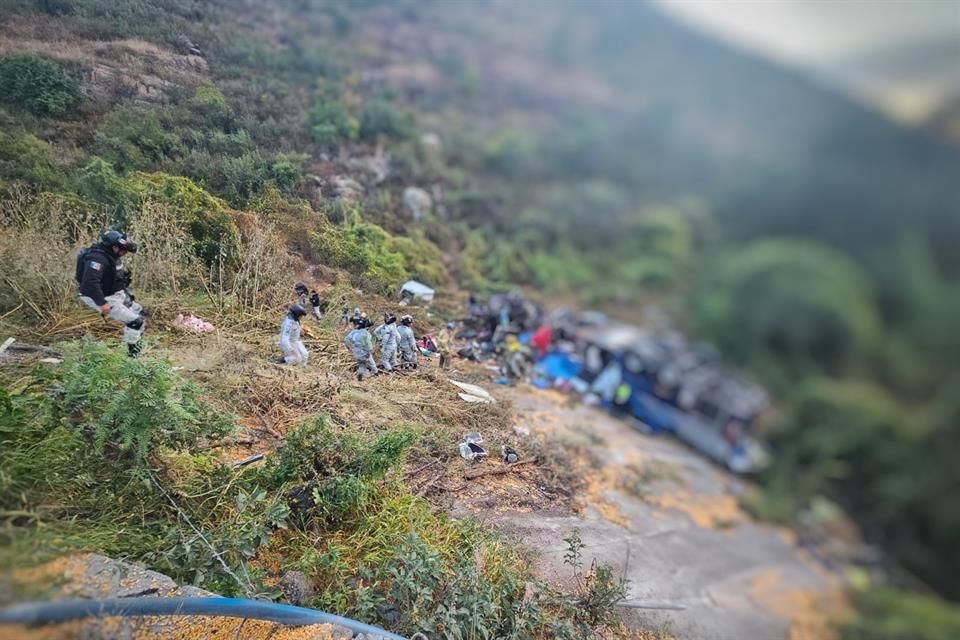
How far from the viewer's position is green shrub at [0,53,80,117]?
224cm

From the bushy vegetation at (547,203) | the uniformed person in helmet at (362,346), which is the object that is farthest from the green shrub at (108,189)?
the uniformed person in helmet at (362,346)

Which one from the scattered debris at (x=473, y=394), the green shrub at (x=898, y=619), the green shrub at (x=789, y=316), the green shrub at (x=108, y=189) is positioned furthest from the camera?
the green shrub at (x=789, y=316)

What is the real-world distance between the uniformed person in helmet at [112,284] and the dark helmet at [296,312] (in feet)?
2.02

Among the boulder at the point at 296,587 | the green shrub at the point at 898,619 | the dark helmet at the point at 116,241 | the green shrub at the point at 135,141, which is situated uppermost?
the green shrub at the point at 135,141

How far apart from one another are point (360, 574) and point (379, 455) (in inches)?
18.7

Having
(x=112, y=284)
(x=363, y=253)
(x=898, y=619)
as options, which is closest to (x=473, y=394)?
(x=363, y=253)

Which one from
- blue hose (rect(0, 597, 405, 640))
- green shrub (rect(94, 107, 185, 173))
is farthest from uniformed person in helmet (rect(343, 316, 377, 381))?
green shrub (rect(94, 107, 185, 173))

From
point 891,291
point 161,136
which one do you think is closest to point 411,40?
point 161,136

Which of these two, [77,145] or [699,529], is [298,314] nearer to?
[77,145]

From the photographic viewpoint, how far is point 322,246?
248 cm

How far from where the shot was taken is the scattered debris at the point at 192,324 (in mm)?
2355

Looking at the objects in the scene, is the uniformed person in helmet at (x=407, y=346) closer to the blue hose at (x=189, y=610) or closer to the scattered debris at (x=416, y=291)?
the scattered debris at (x=416, y=291)

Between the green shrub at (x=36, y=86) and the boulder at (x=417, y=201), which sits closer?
the green shrub at (x=36, y=86)

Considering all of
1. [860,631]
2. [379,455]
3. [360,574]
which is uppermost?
[379,455]
